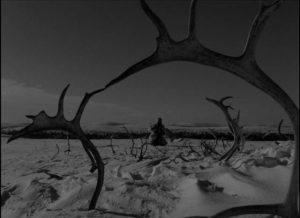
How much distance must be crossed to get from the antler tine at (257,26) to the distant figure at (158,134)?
387 inches

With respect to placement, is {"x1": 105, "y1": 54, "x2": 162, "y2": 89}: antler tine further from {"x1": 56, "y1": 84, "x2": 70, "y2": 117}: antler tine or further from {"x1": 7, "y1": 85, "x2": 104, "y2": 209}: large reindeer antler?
{"x1": 56, "y1": 84, "x2": 70, "y2": 117}: antler tine

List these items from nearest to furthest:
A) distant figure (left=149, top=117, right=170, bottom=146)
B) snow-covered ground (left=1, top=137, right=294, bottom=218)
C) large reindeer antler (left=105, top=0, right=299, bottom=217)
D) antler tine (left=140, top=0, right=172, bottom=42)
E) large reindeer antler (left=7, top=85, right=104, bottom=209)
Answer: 1. large reindeer antler (left=105, top=0, right=299, bottom=217)
2. antler tine (left=140, top=0, right=172, bottom=42)
3. large reindeer antler (left=7, top=85, right=104, bottom=209)
4. snow-covered ground (left=1, top=137, right=294, bottom=218)
5. distant figure (left=149, top=117, right=170, bottom=146)

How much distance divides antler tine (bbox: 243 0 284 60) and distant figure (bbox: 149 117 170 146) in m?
9.84

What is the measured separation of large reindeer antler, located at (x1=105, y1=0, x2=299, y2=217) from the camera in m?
1.90

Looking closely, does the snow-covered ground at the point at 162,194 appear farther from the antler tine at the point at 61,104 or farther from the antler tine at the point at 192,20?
the antler tine at the point at 192,20

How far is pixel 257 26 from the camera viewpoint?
1.93m

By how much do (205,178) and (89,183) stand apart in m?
1.17

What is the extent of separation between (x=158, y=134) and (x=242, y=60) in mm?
10154

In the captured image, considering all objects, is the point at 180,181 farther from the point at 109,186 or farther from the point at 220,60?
the point at 220,60

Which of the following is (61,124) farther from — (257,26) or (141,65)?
(257,26)

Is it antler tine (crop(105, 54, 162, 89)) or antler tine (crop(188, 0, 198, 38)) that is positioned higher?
antler tine (crop(188, 0, 198, 38))

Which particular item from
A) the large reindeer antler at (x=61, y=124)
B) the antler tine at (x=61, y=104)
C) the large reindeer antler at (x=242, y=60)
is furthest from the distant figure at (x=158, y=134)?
the large reindeer antler at (x=242, y=60)

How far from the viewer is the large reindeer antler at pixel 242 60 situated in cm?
190

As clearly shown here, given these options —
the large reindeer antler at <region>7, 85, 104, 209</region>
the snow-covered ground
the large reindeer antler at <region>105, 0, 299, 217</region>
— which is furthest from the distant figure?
the large reindeer antler at <region>105, 0, 299, 217</region>
